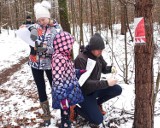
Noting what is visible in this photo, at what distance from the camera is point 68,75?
3422 millimetres

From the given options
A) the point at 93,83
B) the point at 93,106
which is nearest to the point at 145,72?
the point at 93,83

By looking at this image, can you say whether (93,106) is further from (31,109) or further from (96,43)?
(31,109)

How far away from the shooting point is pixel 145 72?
9.85 feet

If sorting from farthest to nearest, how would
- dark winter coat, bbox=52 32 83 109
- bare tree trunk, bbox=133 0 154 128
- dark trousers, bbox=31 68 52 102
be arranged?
dark trousers, bbox=31 68 52 102 → dark winter coat, bbox=52 32 83 109 → bare tree trunk, bbox=133 0 154 128

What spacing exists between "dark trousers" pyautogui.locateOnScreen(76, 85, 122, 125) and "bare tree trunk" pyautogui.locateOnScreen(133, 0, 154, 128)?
66 cm

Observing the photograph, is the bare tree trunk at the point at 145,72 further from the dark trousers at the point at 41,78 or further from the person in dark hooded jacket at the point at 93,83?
the dark trousers at the point at 41,78

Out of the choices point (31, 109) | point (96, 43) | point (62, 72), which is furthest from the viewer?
point (31, 109)

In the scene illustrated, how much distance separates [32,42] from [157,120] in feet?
7.85

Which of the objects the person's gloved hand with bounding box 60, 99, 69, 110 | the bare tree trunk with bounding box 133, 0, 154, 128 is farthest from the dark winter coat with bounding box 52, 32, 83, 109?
the bare tree trunk with bounding box 133, 0, 154, 128

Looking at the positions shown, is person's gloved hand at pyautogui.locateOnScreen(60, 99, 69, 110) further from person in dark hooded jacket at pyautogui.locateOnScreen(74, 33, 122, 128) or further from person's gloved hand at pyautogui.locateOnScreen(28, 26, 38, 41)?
person's gloved hand at pyautogui.locateOnScreen(28, 26, 38, 41)

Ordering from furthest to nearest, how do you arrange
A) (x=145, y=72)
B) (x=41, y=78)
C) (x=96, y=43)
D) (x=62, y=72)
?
(x=41, y=78), (x=96, y=43), (x=62, y=72), (x=145, y=72)

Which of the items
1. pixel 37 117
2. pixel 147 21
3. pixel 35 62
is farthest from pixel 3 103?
pixel 147 21

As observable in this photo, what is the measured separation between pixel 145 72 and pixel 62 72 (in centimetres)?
113

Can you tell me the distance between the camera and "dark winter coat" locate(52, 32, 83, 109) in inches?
133
